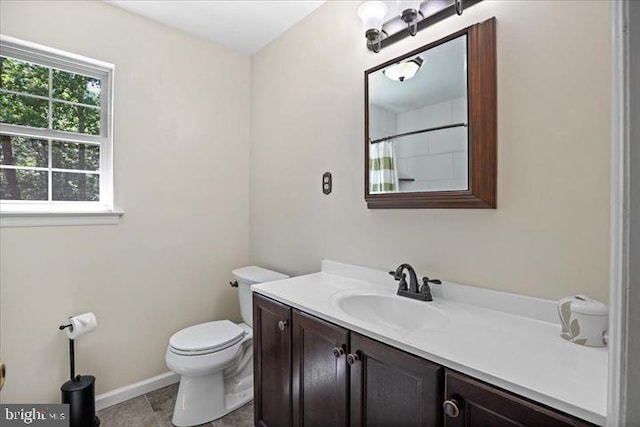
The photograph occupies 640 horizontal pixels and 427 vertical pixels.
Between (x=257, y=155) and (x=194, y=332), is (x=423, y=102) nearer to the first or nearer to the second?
(x=257, y=155)

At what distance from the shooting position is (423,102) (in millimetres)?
1478

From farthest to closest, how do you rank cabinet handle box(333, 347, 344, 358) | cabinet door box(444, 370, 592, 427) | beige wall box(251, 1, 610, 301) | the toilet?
the toilet → cabinet handle box(333, 347, 344, 358) → beige wall box(251, 1, 610, 301) → cabinet door box(444, 370, 592, 427)

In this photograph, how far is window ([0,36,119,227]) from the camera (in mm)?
1790

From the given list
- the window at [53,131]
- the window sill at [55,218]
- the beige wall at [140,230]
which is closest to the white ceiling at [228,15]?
the beige wall at [140,230]

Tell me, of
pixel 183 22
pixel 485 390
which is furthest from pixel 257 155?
pixel 485 390

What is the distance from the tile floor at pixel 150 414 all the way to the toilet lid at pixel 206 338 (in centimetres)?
43

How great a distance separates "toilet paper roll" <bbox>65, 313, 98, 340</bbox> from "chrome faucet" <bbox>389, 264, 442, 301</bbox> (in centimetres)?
172

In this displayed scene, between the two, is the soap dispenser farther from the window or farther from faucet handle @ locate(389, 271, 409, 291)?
the window

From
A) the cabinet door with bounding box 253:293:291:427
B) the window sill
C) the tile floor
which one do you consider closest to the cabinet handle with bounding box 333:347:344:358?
the cabinet door with bounding box 253:293:291:427

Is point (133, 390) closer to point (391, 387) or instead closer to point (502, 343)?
point (391, 387)

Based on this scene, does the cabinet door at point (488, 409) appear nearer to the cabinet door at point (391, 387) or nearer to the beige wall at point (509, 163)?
the cabinet door at point (391, 387)

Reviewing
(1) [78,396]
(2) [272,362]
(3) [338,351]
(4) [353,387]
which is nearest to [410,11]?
(3) [338,351]

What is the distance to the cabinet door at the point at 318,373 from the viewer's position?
1.18 metres

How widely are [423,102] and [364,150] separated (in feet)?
1.27
